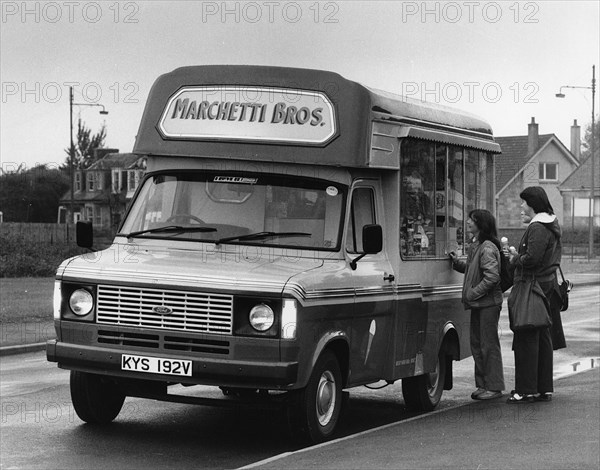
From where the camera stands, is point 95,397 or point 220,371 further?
point 95,397

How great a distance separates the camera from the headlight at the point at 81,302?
10000mm

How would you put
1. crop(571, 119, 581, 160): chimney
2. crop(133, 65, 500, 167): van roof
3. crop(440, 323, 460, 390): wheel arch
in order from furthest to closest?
crop(571, 119, 581, 160): chimney, crop(440, 323, 460, 390): wheel arch, crop(133, 65, 500, 167): van roof

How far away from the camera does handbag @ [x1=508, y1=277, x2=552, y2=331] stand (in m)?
12.5

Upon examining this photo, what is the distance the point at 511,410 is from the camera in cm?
1204

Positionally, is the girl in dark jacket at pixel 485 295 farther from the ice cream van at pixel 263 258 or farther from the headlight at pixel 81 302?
the headlight at pixel 81 302

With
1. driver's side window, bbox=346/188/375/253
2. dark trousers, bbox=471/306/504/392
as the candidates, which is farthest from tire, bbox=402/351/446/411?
driver's side window, bbox=346/188/375/253

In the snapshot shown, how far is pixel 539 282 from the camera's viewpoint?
12562 mm

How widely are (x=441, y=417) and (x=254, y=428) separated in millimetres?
1627

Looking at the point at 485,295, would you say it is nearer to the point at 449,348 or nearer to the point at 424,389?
the point at 449,348

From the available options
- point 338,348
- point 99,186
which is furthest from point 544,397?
point 99,186

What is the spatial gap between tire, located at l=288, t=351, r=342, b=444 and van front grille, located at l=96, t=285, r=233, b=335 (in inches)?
31.0

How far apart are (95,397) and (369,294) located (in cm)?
237

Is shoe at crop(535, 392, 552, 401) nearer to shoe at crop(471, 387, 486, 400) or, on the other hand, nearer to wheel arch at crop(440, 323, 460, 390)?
shoe at crop(471, 387, 486, 400)

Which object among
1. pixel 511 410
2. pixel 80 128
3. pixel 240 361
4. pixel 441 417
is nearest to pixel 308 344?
pixel 240 361
